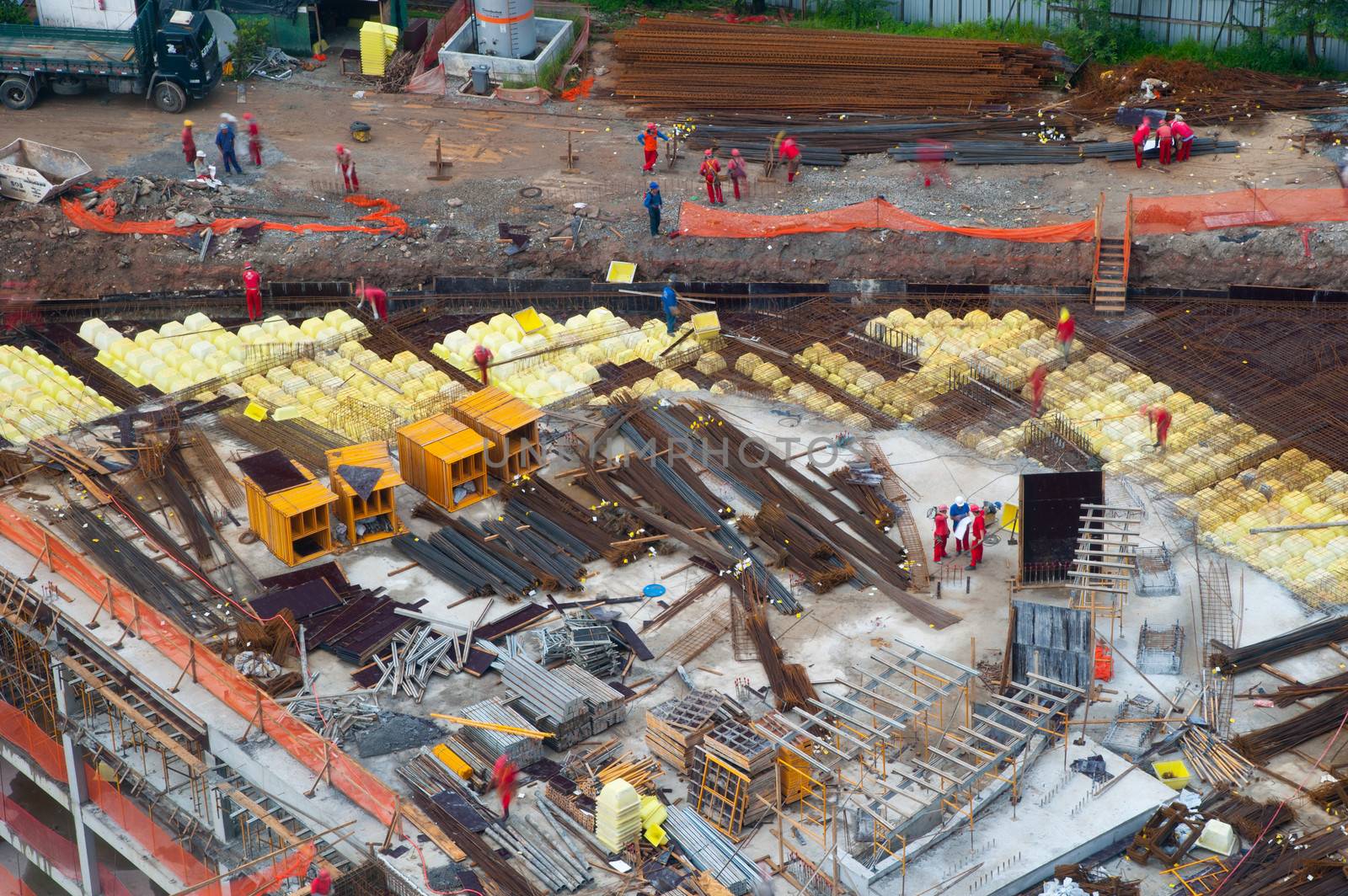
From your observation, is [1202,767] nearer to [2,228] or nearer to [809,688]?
[809,688]

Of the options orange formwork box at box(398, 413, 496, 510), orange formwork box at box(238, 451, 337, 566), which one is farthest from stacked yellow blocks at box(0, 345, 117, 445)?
orange formwork box at box(398, 413, 496, 510)

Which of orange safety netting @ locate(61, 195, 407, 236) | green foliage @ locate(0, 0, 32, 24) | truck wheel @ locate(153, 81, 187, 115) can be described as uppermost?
green foliage @ locate(0, 0, 32, 24)

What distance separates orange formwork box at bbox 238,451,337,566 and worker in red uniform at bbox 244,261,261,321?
889 centimetres

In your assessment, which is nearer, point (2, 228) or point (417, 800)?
point (417, 800)

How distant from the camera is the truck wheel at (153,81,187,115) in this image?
167 feet

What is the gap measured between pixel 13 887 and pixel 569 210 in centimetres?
1954

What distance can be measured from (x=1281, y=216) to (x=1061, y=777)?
20232 millimetres

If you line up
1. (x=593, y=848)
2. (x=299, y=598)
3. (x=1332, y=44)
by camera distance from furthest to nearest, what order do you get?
1. (x=1332, y=44)
2. (x=299, y=598)
3. (x=593, y=848)

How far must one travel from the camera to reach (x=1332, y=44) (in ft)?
171

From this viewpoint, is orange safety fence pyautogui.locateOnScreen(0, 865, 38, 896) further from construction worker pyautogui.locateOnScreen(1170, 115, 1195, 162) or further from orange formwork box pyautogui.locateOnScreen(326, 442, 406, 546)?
construction worker pyautogui.locateOnScreen(1170, 115, 1195, 162)

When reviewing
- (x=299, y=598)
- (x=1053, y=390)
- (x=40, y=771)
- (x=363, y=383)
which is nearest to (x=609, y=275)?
(x=363, y=383)

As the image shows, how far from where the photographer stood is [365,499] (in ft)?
111

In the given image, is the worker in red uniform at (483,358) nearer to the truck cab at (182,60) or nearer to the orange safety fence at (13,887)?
the orange safety fence at (13,887)

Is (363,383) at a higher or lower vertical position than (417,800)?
higher
